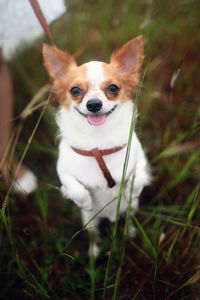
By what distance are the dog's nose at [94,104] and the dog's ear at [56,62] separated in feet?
1.13

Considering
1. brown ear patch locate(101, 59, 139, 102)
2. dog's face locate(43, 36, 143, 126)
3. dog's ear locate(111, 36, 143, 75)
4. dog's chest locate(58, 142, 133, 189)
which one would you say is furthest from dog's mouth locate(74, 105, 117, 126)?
dog's ear locate(111, 36, 143, 75)

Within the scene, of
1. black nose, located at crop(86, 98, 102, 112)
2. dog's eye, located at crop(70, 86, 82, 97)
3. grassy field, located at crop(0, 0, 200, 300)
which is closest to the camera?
black nose, located at crop(86, 98, 102, 112)

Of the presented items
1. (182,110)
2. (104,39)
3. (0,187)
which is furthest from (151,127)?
(0,187)

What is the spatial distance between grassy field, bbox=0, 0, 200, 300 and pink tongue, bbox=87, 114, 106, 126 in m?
0.24

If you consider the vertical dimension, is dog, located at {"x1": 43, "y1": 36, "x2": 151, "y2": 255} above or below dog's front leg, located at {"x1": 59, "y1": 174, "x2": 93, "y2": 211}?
above

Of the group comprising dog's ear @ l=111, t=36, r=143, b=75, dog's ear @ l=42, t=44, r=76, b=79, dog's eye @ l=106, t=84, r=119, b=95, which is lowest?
dog's eye @ l=106, t=84, r=119, b=95

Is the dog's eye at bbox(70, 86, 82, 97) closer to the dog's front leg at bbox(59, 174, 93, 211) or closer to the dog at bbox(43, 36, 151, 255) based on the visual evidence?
the dog at bbox(43, 36, 151, 255)

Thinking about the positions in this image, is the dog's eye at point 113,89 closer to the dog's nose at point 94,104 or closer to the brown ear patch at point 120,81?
the brown ear patch at point 120,81

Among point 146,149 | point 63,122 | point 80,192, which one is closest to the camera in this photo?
point 80,192

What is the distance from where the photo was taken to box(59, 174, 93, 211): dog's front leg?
4.28ft

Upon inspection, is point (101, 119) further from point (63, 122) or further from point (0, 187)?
point (0, 187)

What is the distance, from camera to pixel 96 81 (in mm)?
1252

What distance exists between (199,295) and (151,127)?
4.74 ft

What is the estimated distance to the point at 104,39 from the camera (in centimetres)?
256
